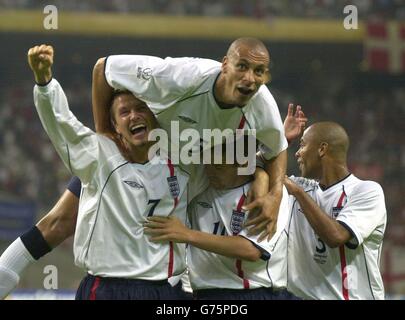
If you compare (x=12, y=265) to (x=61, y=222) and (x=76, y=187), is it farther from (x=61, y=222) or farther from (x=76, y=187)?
(x=76, y=187)

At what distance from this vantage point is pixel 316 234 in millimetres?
4160

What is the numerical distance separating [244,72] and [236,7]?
39.9 feet

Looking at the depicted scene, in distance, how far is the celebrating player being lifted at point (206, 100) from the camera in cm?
389

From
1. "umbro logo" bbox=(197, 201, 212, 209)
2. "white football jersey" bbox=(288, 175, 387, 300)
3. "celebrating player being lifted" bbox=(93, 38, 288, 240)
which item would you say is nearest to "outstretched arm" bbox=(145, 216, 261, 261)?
"celebrating player being lifted" bbox=(93, 38, 288, 240)

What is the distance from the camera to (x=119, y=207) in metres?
3.73

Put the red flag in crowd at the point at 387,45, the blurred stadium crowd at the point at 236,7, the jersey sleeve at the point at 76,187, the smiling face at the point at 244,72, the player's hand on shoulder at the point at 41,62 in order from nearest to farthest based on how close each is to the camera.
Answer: the player's hand on shoulder at the point at 41,62 → the smiling face at the point at 244,72 → the jersey sleeve at the point at 76,187 → the blurred stadium crowd at the point at 236,7 → the red flag in crowd at the point at 387,45

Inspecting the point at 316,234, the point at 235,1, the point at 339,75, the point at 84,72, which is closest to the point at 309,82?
the point at 339,75

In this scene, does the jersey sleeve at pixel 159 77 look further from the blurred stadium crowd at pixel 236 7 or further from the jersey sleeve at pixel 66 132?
the blurred stadium crowd at pixel 236 7

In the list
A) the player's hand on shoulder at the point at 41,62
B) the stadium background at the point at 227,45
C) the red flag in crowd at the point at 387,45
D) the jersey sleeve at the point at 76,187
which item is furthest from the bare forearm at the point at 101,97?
the red flag in crowd at the point at 387,45

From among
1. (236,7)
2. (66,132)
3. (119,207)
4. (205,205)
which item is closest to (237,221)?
(205,205)

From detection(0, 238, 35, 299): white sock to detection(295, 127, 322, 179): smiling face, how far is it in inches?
57.8

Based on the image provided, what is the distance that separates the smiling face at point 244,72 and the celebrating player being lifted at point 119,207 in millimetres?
448

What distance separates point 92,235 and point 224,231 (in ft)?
2.10
